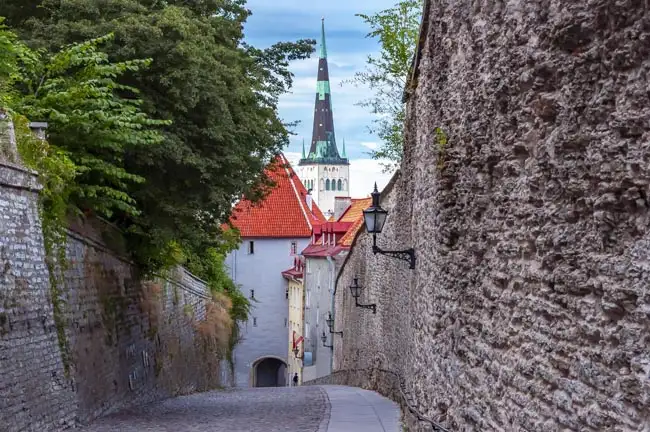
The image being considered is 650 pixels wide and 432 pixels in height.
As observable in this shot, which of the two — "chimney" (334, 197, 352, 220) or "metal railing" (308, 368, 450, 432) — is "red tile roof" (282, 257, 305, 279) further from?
"metal railing" (308, 368, 450, 432)

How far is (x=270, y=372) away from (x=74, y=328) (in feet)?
170

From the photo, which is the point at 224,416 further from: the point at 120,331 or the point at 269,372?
the point at 269,372

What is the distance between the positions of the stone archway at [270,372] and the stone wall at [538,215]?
2195 inches

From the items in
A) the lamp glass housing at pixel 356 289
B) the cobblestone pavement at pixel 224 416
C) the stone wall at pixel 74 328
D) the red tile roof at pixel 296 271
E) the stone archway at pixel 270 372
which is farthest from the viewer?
the stone archway at pixel 270 372

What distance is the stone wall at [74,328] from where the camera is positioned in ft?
42.2

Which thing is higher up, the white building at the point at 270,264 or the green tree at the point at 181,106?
the green tree at the point at 181,106

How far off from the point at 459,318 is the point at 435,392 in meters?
1.64

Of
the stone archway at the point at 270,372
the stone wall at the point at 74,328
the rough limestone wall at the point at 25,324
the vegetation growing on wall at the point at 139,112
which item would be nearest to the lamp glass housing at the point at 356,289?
the vegetation growing on wall at the point at 139,112

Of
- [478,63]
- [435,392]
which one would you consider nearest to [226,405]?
[435,392]

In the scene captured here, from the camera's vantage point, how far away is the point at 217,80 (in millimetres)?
19109

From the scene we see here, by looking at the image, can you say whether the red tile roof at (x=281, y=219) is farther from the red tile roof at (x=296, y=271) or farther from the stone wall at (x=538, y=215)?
the stone wall at (x=538, y=215)

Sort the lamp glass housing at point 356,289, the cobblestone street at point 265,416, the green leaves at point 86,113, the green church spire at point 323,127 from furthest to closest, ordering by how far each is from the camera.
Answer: the green church spire at point 323,127
the lamp glass housing at point 356,289
the green leaves at point 86,113
the cobblestone street at point 265,416

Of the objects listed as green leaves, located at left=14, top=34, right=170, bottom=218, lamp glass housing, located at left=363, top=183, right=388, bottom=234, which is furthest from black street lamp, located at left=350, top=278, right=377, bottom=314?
lamp glass housing, located at left=363, top=183, right=388, bottom=234

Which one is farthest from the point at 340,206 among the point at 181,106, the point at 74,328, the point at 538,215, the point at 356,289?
the point at 538,215
